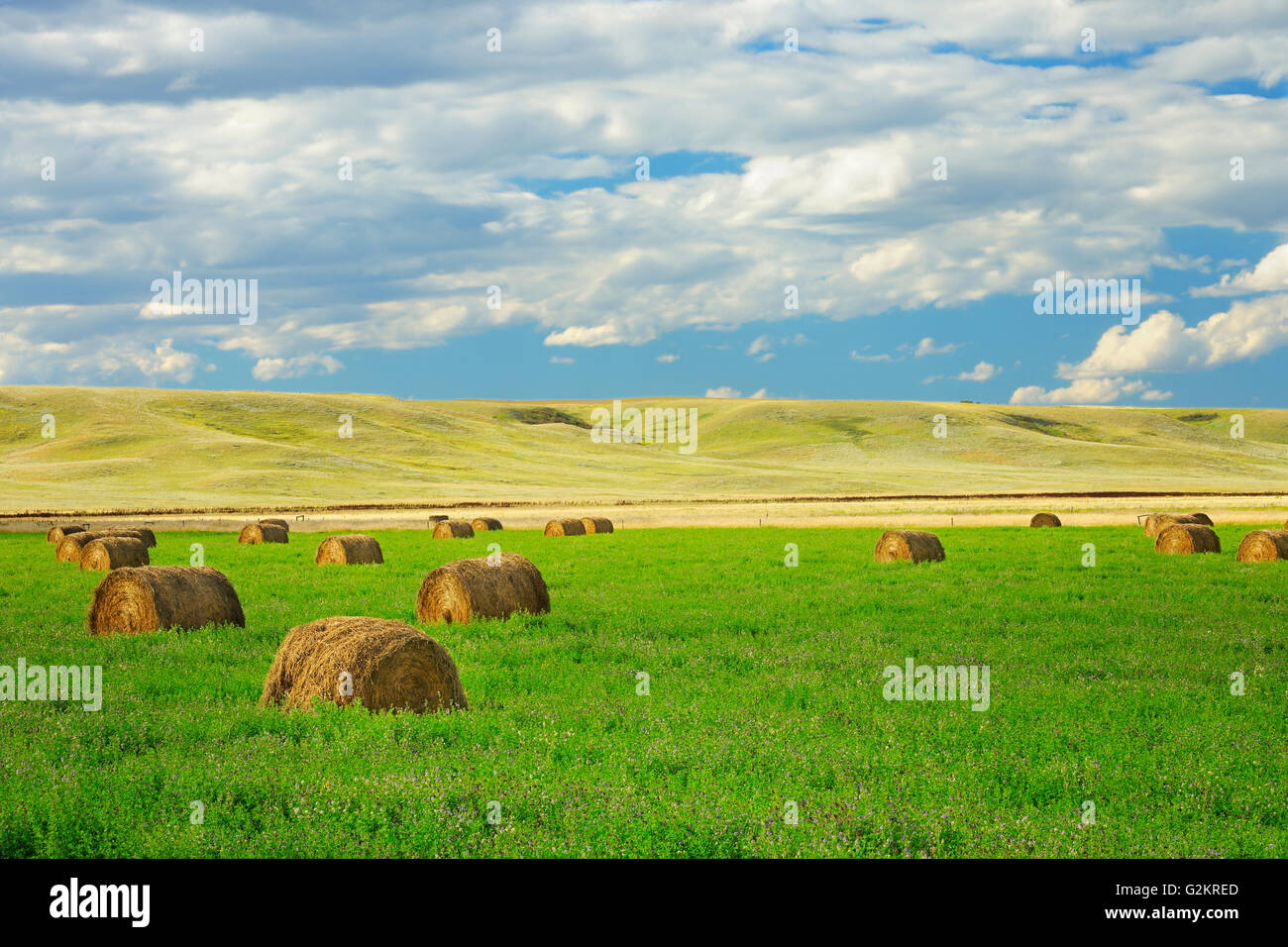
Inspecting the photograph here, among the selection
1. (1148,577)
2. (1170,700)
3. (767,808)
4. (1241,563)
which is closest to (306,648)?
(767,808)

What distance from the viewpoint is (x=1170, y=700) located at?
36.8 ft

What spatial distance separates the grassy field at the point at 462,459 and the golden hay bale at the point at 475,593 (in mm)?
61643

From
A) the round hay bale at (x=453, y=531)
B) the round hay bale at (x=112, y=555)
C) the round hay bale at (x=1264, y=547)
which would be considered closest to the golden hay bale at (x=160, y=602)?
the round hay bale at (x=112, y=555)

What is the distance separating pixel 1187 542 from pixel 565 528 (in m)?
24.7

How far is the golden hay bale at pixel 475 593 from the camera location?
A: 56.9ft

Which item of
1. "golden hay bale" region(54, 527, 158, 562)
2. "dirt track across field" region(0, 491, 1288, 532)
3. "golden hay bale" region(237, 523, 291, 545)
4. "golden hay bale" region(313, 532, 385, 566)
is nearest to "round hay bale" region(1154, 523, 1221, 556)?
"dirt track across field" region(0, 491, 1288, 532)

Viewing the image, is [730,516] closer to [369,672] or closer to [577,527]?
[577,527]

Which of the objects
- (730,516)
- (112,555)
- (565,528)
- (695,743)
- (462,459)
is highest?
(462,459)

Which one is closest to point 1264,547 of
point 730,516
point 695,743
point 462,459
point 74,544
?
point 695,743

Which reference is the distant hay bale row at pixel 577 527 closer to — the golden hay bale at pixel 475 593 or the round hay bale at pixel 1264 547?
the golden hay bale at pixel 475 593

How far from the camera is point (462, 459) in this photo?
139m

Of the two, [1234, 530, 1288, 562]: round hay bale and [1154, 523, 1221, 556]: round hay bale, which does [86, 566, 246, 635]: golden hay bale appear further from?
[1154, 523, 1221, 556]: round hay bale
